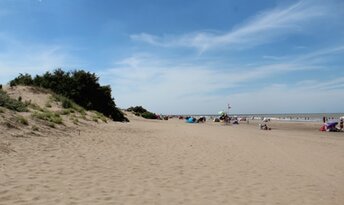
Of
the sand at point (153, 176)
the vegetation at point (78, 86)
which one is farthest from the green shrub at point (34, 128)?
the vegetation at point (78, 86)

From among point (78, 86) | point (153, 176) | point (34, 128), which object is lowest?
point (153, 176)

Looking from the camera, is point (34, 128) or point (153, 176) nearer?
point (153, 176)

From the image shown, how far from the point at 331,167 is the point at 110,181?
765 cm

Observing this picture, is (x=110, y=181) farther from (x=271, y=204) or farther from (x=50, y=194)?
(x=271, y=204)

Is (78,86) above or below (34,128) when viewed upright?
above

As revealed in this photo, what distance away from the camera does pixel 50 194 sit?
21.1ft

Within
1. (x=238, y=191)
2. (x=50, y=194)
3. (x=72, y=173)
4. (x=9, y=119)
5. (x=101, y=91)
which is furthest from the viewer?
(x=101, y=91)

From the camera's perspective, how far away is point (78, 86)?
40.5m

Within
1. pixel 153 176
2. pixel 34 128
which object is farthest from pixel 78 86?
pixel 153 176

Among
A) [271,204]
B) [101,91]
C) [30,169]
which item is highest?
[101,91]

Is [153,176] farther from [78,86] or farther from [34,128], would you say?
[78,86]

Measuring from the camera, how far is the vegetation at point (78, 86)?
39844 millimetres

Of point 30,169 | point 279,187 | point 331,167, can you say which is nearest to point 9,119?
point 30,169

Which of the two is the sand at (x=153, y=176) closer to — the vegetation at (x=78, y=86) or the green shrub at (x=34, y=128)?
the green shrub at (x=34, y=128)
